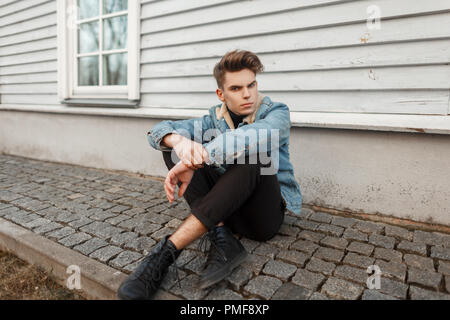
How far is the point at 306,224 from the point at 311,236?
25 centimetres

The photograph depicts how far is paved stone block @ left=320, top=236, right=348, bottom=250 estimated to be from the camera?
2.32 meters

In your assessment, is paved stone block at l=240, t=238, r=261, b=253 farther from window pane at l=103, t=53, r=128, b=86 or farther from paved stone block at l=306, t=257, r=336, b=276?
window pane at l=103, t=53, r=128, b=86

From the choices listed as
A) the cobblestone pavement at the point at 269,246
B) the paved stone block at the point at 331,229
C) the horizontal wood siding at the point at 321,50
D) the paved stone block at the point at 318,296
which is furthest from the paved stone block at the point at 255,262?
the horizontal wood siding at the point at 321,50

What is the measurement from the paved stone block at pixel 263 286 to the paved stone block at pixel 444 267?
996 mm

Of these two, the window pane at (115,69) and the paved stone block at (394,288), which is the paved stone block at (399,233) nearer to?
the paved stone block at (394,288)

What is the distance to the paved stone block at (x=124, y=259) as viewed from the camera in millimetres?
2082

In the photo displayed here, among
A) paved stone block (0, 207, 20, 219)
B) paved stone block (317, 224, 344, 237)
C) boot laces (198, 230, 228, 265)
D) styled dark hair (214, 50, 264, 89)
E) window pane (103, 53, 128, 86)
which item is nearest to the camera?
boot laces (198, 230, 228, 265)

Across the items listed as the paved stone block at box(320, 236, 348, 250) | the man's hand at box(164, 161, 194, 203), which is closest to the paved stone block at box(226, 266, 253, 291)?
the man's hand at box(164, 161, 194, 203)

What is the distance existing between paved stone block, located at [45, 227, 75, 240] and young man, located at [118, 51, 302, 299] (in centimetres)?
102

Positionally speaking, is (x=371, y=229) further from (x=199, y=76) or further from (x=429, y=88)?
(x=199, y=76)

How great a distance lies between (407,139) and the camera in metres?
2.69

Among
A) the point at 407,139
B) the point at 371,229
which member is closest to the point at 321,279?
the point at 371,229

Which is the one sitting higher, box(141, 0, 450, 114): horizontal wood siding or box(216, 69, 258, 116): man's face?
box(141, 0, 450, 114): horizontal wood siding
